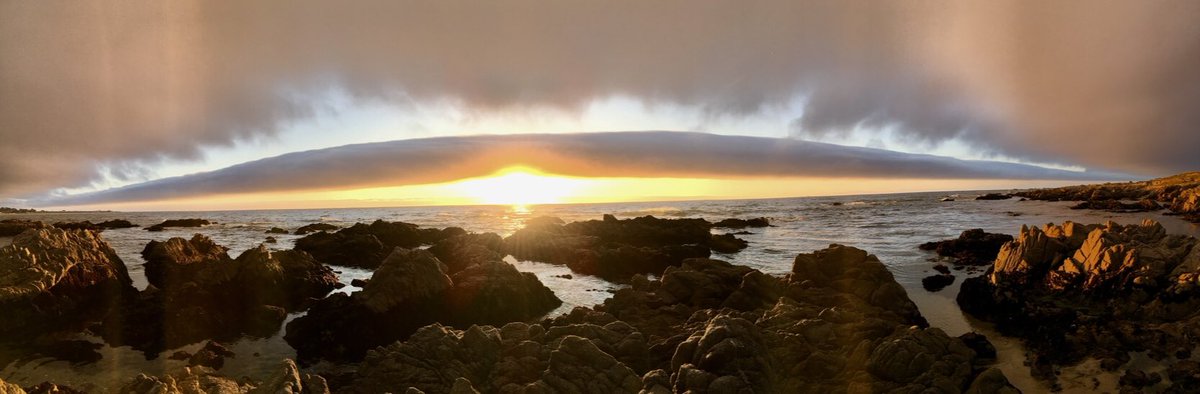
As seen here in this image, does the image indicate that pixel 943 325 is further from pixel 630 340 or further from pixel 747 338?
pixel 630 340

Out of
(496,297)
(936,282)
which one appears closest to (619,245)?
(496,297)

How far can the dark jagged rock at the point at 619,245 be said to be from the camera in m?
29.1

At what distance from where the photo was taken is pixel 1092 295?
1497cm

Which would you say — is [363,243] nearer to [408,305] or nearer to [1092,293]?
[408,305]

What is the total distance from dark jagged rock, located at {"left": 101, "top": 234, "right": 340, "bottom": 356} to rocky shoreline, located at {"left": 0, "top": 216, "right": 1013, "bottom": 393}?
2.6 inches

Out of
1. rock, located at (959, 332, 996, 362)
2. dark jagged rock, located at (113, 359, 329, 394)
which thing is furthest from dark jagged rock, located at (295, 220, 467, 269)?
rock, located at (959, 332, 996, 362)

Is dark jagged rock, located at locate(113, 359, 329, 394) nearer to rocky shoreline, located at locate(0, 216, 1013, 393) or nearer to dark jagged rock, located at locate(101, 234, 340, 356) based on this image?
rocky shoreline, located at locate(0, 216, 1013, 393)

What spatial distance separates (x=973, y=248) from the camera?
2881cm

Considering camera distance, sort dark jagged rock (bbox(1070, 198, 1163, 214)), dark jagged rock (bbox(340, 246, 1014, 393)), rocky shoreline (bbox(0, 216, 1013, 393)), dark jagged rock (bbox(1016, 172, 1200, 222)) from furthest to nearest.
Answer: dark jagged rock (bbox(1070, 198, 1163, 214)) < dark jagged rock (bbox(1016, 172, 1200, 222)) < rocky shoreline (bbox(0, 216, 1013, 393)) < dark jagged rock (bbox(340, 246, 1014, 393))

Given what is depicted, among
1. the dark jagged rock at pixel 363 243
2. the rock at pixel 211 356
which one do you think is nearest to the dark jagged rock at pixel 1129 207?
the dark jagged rock at pixel 363 243

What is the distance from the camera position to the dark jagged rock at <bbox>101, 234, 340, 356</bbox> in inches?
591

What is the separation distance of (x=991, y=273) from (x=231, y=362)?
24323 mm

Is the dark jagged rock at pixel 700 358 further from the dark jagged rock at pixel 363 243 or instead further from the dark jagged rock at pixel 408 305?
the dark jagged rock at pixel 363 243

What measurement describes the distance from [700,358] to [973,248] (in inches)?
1050
